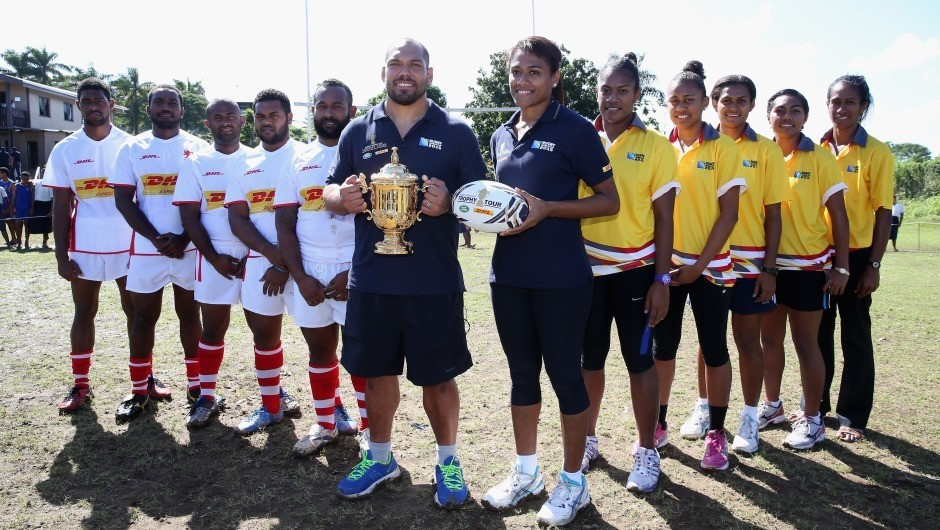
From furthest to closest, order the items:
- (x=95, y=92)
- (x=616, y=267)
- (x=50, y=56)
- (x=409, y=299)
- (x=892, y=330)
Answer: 1. (x=50, y=56)
2. (x=892, y=330)
3. (x=95, y=92)
4. (x=616, y=267)
5. (x=409, y=299)

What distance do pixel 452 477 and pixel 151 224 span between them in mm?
3130

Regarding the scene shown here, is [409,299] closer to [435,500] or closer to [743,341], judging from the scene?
[435,500]

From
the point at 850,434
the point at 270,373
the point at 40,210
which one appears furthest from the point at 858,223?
the point at 40,210

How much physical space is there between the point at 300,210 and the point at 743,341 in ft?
10.1

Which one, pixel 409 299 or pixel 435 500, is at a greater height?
pixel 409 299

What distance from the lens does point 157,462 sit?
427cm

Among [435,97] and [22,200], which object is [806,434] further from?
[435,97]

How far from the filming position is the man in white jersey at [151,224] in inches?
197

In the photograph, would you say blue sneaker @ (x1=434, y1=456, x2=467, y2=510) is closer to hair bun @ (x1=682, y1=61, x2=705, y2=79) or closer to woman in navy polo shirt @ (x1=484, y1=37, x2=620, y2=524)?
woman in navy polo shirt @ (x1=484, y1=37, x2=620, y2=524)

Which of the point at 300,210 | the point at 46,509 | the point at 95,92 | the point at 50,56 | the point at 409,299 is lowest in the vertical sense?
the point at 46,509

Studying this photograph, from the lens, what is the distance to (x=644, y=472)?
3863 millimetres

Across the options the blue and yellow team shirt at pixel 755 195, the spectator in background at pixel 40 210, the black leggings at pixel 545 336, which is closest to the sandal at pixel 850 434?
the blue and yellow team shirt at pixel 755 195

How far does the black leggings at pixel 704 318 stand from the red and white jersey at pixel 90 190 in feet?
13.9

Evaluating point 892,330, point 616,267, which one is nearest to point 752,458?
point 616,267
